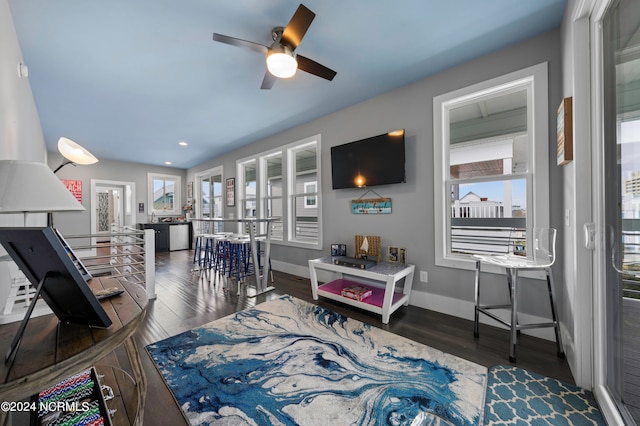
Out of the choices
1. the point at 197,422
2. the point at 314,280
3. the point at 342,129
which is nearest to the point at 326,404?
the point at 197,422

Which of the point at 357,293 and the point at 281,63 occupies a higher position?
the point at 281,63

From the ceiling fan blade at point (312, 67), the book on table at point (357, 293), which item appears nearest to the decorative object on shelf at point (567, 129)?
the ceiling fan blade at point (312, 67)

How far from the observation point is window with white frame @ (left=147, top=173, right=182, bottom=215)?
7406 mm

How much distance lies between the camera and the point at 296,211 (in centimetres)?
450

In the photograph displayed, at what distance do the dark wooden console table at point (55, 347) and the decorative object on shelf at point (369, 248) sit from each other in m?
2.52

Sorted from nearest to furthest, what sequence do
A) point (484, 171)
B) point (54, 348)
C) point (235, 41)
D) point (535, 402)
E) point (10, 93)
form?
point (54, 348)
point (535, 402)
point (235, 41)
point (10, 93)
point (484, 171)

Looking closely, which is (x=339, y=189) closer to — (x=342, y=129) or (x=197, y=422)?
(x=342, y=129)

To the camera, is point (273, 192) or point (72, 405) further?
point (273, 192)

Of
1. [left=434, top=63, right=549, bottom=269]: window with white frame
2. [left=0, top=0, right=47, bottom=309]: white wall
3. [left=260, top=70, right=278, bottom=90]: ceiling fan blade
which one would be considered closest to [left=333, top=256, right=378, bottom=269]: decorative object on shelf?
[left=434, top=63, right=549, bottom=269]: window with white frame

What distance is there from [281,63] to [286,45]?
0.14 meters

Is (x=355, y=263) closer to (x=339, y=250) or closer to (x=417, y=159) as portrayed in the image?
(x=339, y=250)

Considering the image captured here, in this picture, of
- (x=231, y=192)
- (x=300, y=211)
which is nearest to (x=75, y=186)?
(x=231, y=192)

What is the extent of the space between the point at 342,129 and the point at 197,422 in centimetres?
341

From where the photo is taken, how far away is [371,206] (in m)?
3.27
